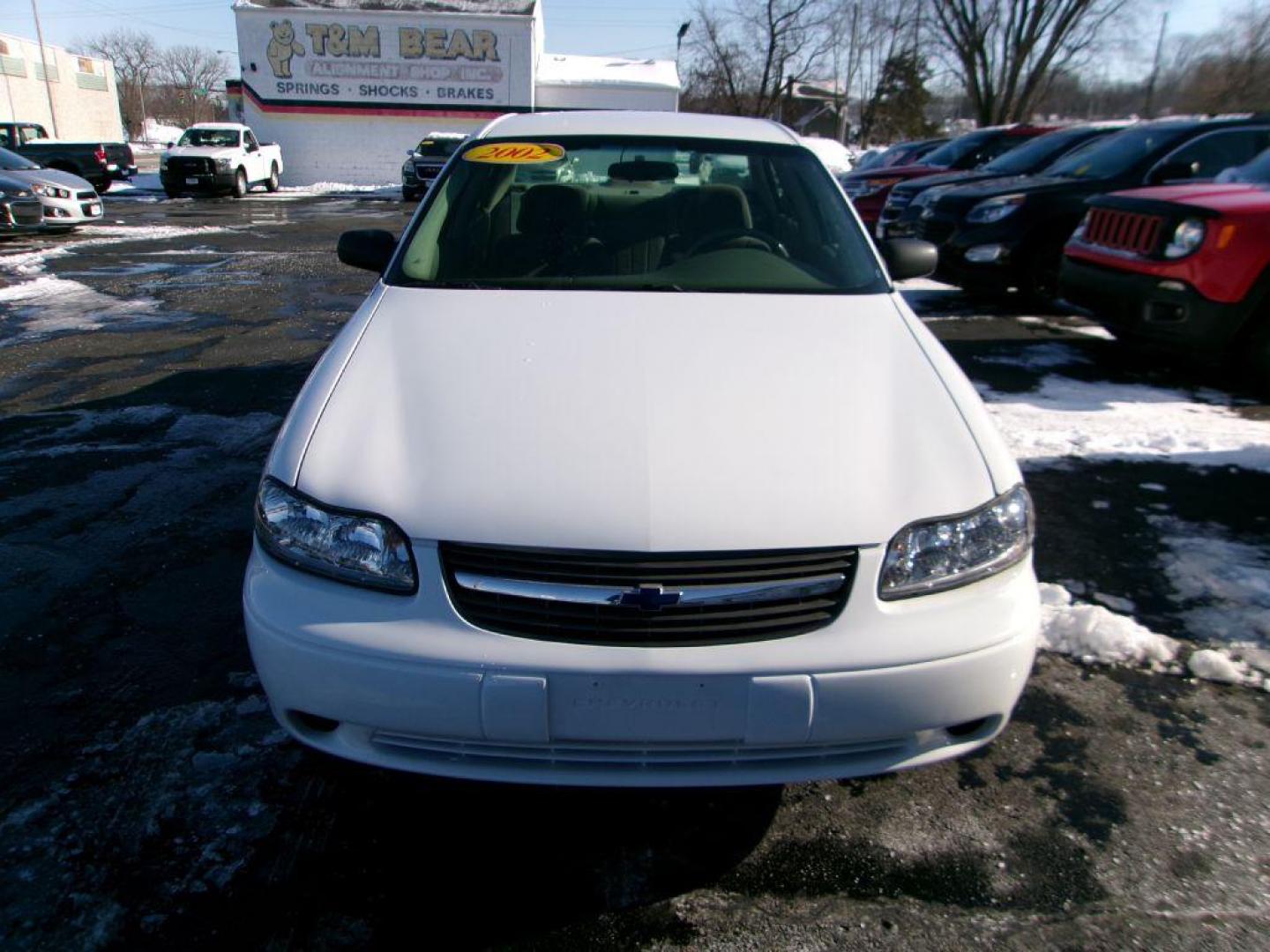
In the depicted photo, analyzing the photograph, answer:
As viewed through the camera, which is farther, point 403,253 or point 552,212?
point 552,212

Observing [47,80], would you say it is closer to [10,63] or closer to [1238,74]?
[10,63]

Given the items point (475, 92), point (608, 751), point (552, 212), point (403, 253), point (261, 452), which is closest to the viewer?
point (608, 751)

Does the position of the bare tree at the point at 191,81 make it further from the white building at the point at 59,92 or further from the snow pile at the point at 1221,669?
the snow pile at the point at 1221,669

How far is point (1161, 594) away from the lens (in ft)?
10.5

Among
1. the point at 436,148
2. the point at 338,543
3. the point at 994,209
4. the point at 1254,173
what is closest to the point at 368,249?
the point at 338,543

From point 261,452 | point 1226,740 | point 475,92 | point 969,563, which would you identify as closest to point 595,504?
point 969,563

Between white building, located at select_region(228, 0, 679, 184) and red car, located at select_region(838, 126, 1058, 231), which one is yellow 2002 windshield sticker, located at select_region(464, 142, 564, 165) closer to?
red car, located at select_region(838, 126, 1058, 231)

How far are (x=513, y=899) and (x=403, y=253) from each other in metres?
2.09

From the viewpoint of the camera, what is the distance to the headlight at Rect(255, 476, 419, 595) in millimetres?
1872

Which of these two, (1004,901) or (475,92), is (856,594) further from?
(475,92)

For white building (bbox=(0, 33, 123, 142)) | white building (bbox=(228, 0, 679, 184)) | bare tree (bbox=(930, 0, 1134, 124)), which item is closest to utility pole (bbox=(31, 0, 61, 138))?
white building (bbox=(0, 33, 123, 142))

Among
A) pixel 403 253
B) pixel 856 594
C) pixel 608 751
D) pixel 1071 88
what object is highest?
pixel 1071 88

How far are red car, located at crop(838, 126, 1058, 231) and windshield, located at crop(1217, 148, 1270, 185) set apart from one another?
21.5ft

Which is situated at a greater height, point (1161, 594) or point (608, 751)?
point (608, 751)
